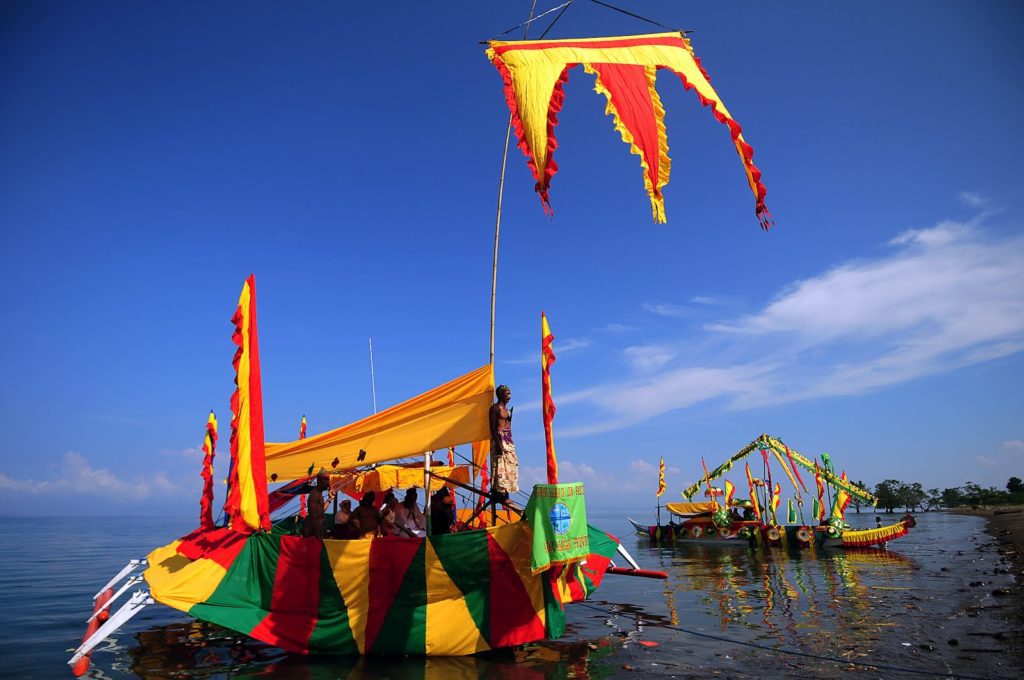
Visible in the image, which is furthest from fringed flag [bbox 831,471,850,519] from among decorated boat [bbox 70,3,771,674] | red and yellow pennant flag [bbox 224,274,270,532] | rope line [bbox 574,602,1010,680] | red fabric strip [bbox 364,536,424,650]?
red and yellow pennant flag [bbox 224,274,270,532]

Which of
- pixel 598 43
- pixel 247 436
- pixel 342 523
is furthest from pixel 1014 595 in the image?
pixel 247 436

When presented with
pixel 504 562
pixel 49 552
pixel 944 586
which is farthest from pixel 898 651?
pixel 49 552

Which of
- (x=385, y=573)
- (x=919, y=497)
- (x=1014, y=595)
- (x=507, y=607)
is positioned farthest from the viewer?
(x=919, y=497)

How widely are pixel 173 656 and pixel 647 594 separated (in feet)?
40.5

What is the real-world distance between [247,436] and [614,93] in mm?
9357

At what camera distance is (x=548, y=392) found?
972cm

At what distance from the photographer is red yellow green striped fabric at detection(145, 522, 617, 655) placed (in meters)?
9.20

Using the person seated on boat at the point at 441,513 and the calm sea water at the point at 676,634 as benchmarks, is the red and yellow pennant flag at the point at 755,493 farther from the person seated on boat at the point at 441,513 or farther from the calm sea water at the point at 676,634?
the person seated on boat at the point at 441,513

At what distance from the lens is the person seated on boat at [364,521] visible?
Result: 11.0 meters

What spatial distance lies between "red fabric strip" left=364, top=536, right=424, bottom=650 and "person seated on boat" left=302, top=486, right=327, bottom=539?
5.39 ft

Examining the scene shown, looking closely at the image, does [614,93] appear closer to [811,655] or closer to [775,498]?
[811,655]

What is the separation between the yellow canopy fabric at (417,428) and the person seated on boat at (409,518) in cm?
127

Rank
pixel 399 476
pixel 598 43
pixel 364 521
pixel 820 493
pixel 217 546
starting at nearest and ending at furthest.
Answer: pixel 217 546, pixel 364 521, pixel 598 43, pixel 399 476, pixel 820 493

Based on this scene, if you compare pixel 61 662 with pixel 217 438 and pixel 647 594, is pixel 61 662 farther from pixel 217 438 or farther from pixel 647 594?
pixel 647 594
